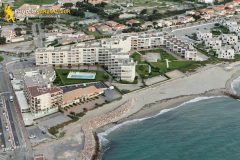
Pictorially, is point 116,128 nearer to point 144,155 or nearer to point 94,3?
point 144,155

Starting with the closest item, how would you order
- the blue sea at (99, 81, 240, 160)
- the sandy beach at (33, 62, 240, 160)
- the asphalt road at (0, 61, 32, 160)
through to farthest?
1. the asphalt road at (0, 61, 32, 160)
2. the blue sea at (99, 81, 240, 160)
3. the sandy beach at (33, 62, 240, 160)

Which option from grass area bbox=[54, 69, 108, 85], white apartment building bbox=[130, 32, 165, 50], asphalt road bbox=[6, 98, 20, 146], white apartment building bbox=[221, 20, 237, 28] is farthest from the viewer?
white apartment building bbox=[221, 20, 237, 28]

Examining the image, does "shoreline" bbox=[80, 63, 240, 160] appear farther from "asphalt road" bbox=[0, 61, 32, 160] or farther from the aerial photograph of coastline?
"asphalt road" bbox=[0, 61, 32, 160]

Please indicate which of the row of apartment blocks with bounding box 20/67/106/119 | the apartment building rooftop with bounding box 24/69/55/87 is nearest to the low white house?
the row of apartment blocks with bounding box 20/67/106/119

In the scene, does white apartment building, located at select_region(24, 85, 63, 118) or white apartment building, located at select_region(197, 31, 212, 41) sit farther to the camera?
white apartment building, located at select_region(197, 31, 212, 41)

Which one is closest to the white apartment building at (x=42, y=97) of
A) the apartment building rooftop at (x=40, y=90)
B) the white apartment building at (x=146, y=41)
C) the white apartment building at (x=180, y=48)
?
the apartment building rooftop at (x=40, y=90)

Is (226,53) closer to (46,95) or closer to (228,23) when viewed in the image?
(228,23)

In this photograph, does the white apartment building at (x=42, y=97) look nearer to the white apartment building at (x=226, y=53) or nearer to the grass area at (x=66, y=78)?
the grass area at (x=66, y=78)
